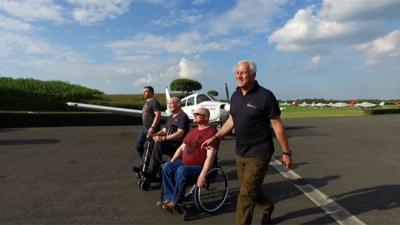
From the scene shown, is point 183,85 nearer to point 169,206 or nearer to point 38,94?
point 38,94

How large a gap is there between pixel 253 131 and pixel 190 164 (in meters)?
1.42

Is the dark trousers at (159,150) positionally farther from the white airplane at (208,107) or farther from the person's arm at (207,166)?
the white airplane at (208,107)

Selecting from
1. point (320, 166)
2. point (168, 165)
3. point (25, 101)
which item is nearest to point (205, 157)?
point (168, 165)

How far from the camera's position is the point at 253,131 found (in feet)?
14.0

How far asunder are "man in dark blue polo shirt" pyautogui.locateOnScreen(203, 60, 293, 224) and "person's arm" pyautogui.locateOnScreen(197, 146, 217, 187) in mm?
773

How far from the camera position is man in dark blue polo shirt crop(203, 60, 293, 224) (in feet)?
13.8

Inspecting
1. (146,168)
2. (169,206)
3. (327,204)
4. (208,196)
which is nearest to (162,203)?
(169,206)

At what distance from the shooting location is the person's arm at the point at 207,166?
499 centimetres

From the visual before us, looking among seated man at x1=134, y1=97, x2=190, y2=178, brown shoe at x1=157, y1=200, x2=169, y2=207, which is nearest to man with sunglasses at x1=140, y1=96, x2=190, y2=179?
seated man at x1=134, y1=97, x2=190, y2=178

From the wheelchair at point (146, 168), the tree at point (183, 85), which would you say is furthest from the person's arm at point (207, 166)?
the tree at point (183, 85)

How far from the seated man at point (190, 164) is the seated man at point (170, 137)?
2.74ft

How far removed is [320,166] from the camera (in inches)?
360

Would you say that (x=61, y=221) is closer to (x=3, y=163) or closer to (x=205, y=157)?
(x=205, y=157)

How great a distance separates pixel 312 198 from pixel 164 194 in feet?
7.45
